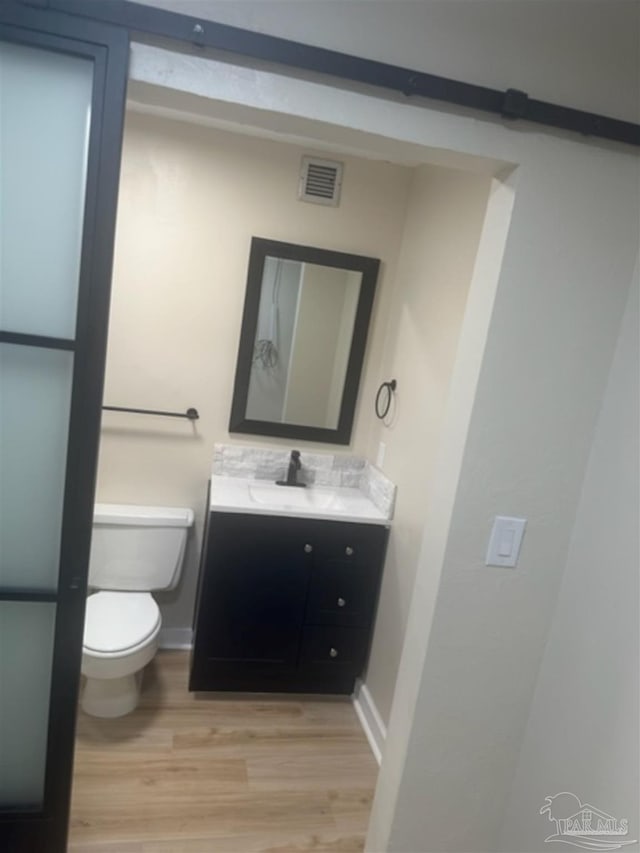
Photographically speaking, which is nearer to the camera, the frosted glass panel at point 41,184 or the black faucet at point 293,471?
the frosted glass panel at point 41,184

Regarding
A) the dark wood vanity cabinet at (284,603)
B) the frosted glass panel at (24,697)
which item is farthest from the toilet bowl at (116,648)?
the frosted glass panel at (24,697)

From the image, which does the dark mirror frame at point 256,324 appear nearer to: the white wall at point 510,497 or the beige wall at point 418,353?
the beige wall at point 418,353

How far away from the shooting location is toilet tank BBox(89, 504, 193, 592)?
2.37m

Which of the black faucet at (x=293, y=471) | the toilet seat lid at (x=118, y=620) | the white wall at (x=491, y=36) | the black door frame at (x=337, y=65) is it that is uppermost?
the white wall at (x=491, y=36)

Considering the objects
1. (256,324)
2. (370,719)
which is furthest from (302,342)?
(370,719)

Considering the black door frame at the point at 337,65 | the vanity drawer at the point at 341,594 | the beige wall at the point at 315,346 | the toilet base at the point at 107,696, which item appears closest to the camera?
the black door frame at the point at 337,65

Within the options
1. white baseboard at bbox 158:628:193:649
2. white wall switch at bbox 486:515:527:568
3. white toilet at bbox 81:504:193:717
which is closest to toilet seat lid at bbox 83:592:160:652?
white toilet at bbox 81:504:193:717

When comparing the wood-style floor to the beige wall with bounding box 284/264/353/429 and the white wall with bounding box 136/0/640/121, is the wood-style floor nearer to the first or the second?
the beige wall with bounding box 284/264/353/429

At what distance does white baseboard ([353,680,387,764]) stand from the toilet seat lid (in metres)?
0.99

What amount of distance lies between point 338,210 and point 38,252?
5.31 feet

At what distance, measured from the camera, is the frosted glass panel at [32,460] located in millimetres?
1251

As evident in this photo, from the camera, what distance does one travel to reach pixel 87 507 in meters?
1.29

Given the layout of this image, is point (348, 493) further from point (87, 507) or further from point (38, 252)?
point (38, 252)

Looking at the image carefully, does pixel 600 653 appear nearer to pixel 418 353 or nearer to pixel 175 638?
pixel 418 353
